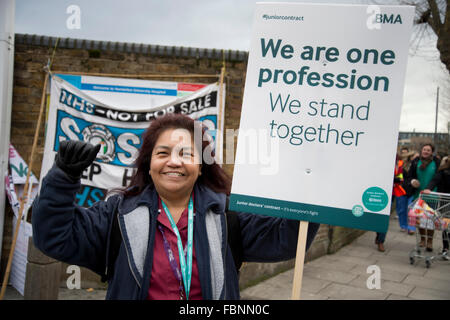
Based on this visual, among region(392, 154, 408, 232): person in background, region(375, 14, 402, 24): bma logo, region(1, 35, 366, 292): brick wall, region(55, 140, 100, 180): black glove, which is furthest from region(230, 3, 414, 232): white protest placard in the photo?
region(392, 154, 408, 232): person in background

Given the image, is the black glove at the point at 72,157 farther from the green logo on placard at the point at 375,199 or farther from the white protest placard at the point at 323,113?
the green logo on placard at the point at 375,199

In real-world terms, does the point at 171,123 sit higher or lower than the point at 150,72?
lower

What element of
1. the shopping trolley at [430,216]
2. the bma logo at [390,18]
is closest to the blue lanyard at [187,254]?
the bma logo at [390,18]

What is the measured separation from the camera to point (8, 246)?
4926mm

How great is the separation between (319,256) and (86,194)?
13.1 feet

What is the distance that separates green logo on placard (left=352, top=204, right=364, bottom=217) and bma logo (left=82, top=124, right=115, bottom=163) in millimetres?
3658

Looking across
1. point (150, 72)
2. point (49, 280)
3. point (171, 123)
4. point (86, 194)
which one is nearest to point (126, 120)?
point (150, 72)

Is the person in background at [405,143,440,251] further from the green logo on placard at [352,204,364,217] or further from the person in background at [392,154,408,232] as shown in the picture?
the green logo on placard at [352,204,364,217]

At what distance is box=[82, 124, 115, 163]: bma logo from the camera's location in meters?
4.91

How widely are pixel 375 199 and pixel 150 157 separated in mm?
1175

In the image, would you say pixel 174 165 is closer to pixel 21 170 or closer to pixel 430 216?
pixel 21 170

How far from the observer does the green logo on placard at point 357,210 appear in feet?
6.16
